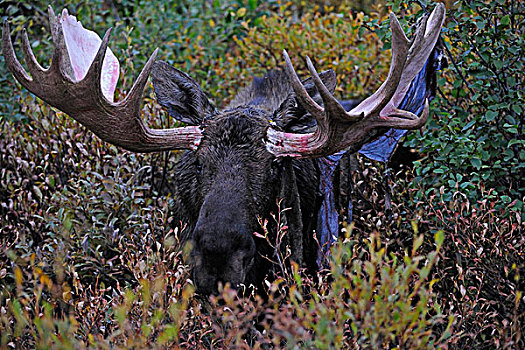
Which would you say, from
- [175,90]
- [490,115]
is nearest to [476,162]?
[490,115]

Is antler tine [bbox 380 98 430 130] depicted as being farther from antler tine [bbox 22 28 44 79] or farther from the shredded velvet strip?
antler tine [bbox 22 28 44 79]

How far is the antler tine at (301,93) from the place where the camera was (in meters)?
3.09

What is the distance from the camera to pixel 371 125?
333cm

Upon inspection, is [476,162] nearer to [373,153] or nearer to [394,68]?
[373,153]

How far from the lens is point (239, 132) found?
343 cm

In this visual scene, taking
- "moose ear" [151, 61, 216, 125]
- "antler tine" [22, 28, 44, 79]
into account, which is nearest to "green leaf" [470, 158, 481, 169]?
"moose ear" [151, 61, 216, 125]

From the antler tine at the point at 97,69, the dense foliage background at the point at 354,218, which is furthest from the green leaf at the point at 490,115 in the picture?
the antler tine at the point at 97,69

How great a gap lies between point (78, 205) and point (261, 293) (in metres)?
1.47

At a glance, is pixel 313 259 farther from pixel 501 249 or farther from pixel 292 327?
pixel 292 327

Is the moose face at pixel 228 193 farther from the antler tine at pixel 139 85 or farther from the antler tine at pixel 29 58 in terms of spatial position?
the antler tine at pixel 29 58

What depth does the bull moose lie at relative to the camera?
3080 mm

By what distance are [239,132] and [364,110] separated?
686 mm

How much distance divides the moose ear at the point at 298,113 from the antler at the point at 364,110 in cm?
19

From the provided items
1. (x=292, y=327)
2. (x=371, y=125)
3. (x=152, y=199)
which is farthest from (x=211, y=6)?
(x=292, y=327)
